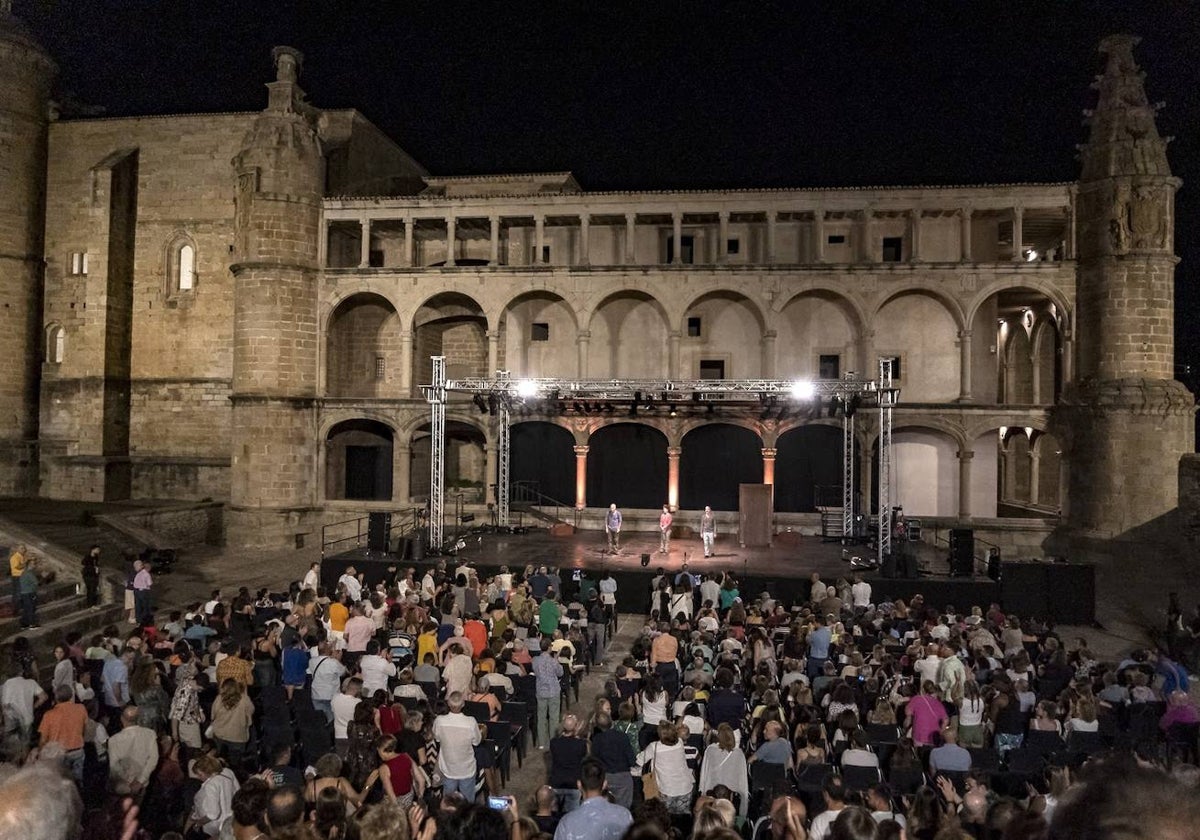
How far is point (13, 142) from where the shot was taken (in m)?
32.0

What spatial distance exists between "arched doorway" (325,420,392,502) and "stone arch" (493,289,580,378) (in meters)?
6.45

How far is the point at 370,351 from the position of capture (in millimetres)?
34125

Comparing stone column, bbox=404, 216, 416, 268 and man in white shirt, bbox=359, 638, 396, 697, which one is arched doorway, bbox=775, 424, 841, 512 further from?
man in white shirt, bbox=359, 638, 396, 697

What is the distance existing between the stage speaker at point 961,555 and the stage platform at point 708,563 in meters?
0.32

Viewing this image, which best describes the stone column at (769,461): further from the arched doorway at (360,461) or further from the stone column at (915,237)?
the arched doorway at (360,461)

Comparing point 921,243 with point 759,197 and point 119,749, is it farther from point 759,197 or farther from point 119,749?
point 119,749

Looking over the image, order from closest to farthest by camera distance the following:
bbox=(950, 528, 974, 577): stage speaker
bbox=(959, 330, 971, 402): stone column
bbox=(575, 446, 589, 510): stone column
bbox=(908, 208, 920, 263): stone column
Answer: bbox=(950, 528, 974, 577): stage speaker < bbox=(908, 208, 920, 263): stone column < bbox=(959, 330, 971, 402): stone column < bbox=(575, 446, 589, 510): stone column

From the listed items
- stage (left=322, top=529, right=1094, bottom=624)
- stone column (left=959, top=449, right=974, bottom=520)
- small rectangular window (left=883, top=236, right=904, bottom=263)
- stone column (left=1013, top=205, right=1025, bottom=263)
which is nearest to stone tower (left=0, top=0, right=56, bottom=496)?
stage (left=322, top=529, right=1094, bottom=624)

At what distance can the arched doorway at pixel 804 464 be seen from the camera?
3117cm

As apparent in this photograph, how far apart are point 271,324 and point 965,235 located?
84.7ft

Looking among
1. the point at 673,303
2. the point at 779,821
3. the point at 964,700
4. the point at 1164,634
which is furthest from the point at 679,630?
the point at 673,303

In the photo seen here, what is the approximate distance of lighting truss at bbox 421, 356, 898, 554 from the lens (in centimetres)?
2233

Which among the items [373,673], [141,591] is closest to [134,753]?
[373,673]

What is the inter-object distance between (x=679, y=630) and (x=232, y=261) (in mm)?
27374
